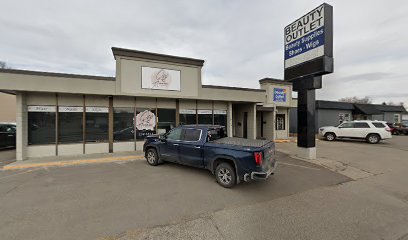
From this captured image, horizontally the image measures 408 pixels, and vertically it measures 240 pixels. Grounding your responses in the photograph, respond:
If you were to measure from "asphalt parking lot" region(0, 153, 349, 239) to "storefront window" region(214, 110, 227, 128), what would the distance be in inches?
243

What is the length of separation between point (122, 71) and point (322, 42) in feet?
32.4

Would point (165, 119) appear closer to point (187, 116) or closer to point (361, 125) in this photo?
point (187, 116)

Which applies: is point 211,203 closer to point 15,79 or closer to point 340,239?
point 340,239

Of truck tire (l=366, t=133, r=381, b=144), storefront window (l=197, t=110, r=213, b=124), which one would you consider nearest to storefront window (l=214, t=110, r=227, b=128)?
storefront window (l=197, t=110, r=213, b=124)

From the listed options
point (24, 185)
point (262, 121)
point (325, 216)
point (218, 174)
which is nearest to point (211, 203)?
point (218, 174)

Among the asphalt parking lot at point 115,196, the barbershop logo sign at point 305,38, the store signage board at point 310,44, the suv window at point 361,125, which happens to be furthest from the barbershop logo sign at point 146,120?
the suv window at point 361,125

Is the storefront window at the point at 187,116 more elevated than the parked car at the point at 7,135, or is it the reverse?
the storefront window at the point at 187,116

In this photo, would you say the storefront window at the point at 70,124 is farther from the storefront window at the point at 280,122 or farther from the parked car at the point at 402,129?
the parked car at the point at 402,129

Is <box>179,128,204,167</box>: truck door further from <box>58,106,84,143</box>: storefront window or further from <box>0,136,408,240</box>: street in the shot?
<box>58,106,84,143</box>: storefront window

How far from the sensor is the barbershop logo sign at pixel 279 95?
55.2ft

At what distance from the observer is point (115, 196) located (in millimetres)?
4562

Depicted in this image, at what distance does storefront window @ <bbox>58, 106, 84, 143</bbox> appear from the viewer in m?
9.29

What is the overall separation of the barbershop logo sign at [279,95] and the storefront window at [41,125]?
1642 cm

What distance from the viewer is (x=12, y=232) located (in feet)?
10.2
